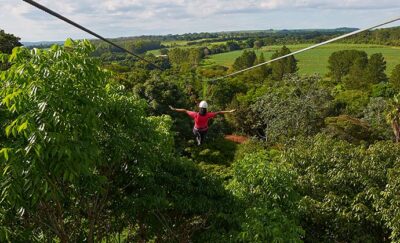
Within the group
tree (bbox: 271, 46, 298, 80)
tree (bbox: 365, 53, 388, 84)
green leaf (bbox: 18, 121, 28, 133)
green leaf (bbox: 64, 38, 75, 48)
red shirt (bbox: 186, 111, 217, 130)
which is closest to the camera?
green leaf (bbox: 18, 121, 28, 133)

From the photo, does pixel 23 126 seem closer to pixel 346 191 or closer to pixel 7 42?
pixel 346 191

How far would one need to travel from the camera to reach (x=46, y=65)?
498cm

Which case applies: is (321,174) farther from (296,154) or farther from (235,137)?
(235,137)

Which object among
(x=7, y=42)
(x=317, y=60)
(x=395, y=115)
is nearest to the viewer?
(x=395, y=115)

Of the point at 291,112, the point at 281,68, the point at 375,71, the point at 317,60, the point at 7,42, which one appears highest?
the point at 7,42

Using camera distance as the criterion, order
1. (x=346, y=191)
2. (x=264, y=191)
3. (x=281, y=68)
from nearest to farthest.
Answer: (x=264, y=191), (x=346, y=191), (x=281, y=68)

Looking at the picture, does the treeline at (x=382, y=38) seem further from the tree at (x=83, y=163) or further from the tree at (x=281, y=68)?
the tree at (x=83, y=163)

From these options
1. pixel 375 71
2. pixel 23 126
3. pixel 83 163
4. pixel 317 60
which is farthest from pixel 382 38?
pixel 23 126

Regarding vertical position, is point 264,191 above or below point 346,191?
above

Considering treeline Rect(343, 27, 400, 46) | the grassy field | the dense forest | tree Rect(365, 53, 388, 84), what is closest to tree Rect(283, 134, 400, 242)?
the dense forest

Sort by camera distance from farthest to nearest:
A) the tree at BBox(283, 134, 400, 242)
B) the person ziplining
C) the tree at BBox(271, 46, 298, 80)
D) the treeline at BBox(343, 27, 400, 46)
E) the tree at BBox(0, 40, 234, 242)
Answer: the treeline at BBox(343, 27, 400, 46)
the tree at BBox(271, 46, 298, 80)
the person ziplining
the tree at BBox(283, 134, 400, 242)
the tree at BBox(0, 40, 234, 242)

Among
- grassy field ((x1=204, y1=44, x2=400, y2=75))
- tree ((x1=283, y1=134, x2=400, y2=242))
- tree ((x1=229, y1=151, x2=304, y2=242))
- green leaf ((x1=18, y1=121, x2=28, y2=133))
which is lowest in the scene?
grassy field ((x1=204, y1=44, x2=400, y2=75))

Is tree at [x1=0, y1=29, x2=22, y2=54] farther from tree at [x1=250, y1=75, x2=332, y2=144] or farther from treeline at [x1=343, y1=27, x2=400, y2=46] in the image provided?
treeline at [x1=343, y1=27, x2=400, y2=46]

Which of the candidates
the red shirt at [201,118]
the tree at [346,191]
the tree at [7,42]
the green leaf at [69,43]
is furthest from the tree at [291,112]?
the green leaf at [69,43]
